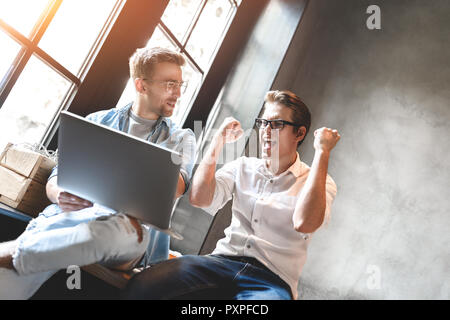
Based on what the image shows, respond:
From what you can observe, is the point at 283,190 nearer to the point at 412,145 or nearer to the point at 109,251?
the point at 109,251

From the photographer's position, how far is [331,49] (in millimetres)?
3209

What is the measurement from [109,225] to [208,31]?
6.06 ft

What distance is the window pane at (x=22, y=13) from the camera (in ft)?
4.30

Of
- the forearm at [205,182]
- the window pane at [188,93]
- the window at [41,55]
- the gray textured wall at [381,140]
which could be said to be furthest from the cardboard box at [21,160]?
the gray textured wall at [381,140]

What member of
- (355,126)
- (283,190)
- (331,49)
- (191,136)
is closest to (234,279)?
(283,190)

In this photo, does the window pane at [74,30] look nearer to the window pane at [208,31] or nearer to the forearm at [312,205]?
the window pane at [208,31]

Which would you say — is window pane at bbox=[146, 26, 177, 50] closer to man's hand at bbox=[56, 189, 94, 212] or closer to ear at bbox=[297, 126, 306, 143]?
ear at bbox=[297, 126, 306, 143]

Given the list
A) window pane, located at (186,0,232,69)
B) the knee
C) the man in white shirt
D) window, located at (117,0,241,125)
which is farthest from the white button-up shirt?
window pane, located at (186,0,232,69)

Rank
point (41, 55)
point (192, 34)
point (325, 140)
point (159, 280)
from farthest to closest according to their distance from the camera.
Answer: point (192, 34), point (41, 55), point (325, 140), point (159, 280)

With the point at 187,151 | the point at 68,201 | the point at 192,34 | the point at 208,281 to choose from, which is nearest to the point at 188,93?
the point at 192,34

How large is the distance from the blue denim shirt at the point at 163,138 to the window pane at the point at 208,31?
930 mm

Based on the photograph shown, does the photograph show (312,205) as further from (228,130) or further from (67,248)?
(67,248)

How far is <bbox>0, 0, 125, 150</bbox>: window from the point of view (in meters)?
1.37

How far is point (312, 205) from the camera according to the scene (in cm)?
126
